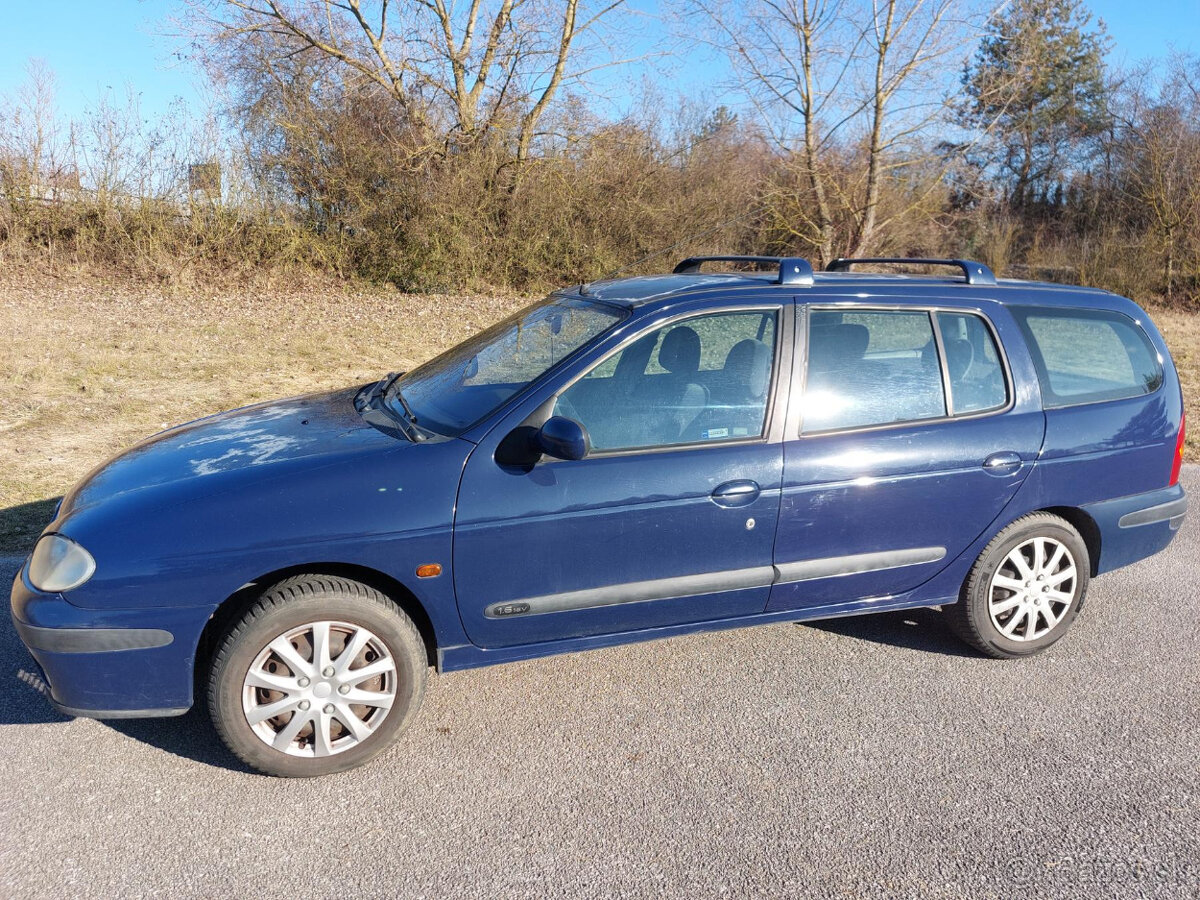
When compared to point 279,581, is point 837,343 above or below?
above

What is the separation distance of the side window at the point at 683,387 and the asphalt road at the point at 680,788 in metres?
1.09

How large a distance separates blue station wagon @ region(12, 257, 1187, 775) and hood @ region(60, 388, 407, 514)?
0.08 feet

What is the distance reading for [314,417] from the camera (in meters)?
4.11

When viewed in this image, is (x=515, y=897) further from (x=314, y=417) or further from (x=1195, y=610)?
(x=1195, y=610)

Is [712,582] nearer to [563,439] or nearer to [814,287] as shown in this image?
[563,439]

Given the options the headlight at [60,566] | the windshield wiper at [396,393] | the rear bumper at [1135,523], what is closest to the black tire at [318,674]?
the headlight at [60,566]

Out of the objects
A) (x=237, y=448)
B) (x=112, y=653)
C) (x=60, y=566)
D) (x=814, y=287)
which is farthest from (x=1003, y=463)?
(x=60, y=566)

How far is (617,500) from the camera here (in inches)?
138

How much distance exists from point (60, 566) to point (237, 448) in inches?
30.1

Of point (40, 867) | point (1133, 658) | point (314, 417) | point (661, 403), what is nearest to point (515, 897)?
point (40, 867)

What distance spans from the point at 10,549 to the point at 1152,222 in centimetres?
A: 2073

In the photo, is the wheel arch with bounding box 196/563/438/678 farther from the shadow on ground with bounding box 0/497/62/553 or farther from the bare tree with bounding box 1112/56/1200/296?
the bare tree with bounding box 1112/56/1200/296

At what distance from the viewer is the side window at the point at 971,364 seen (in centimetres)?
412

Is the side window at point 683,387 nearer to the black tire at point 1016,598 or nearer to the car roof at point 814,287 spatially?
the car roof at point 814,287
